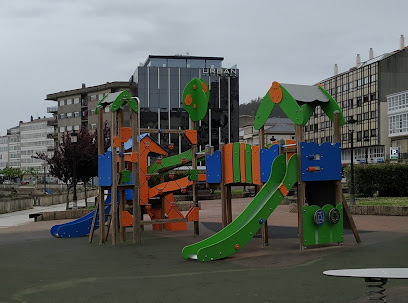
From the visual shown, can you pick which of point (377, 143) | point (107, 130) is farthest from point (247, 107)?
point (107, 130)

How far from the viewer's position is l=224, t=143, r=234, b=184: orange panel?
13.6 m

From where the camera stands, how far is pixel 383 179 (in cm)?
2889

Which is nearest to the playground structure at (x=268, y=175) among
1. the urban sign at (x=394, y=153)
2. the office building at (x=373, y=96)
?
the urban sign at (x=394, y=153)

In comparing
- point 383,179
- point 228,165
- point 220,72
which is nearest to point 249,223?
point 228,165

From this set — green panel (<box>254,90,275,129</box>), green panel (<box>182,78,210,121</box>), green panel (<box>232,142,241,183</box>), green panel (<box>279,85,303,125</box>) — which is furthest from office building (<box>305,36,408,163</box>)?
green panel (<box>279,85,303,125</box>)

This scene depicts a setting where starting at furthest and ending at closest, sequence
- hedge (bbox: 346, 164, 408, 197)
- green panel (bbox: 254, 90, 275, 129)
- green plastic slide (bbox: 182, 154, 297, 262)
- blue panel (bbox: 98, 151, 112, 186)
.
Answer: hedge (bbox: 346, 164, 408, 197) < blue panel (bbox: 98, 151, 112, 186) < green panel (bbox: 254, 90, 275, 129) < green plastic slide (bbox: 182, 154, 297, 262)

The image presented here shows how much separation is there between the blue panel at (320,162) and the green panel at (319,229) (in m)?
0.65

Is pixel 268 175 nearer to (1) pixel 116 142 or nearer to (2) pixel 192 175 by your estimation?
(2) pixel 192 175

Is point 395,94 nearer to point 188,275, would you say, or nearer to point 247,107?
point 188,275

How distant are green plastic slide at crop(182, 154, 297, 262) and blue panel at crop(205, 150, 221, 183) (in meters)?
2.46

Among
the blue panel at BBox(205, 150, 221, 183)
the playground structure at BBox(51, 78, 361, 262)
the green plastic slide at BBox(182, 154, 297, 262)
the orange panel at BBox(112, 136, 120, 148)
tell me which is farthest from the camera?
the orange panel at BBox(112, 136, 120, 148)

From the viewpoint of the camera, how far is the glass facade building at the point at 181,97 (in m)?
79.8

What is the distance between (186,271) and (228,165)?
4.97 m

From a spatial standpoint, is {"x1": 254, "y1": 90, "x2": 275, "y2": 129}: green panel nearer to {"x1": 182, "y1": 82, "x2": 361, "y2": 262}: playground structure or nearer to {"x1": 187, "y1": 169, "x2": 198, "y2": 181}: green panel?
{"x1": 182, "y1": 82, "x2": 361, "y2": 262}: playground structure
